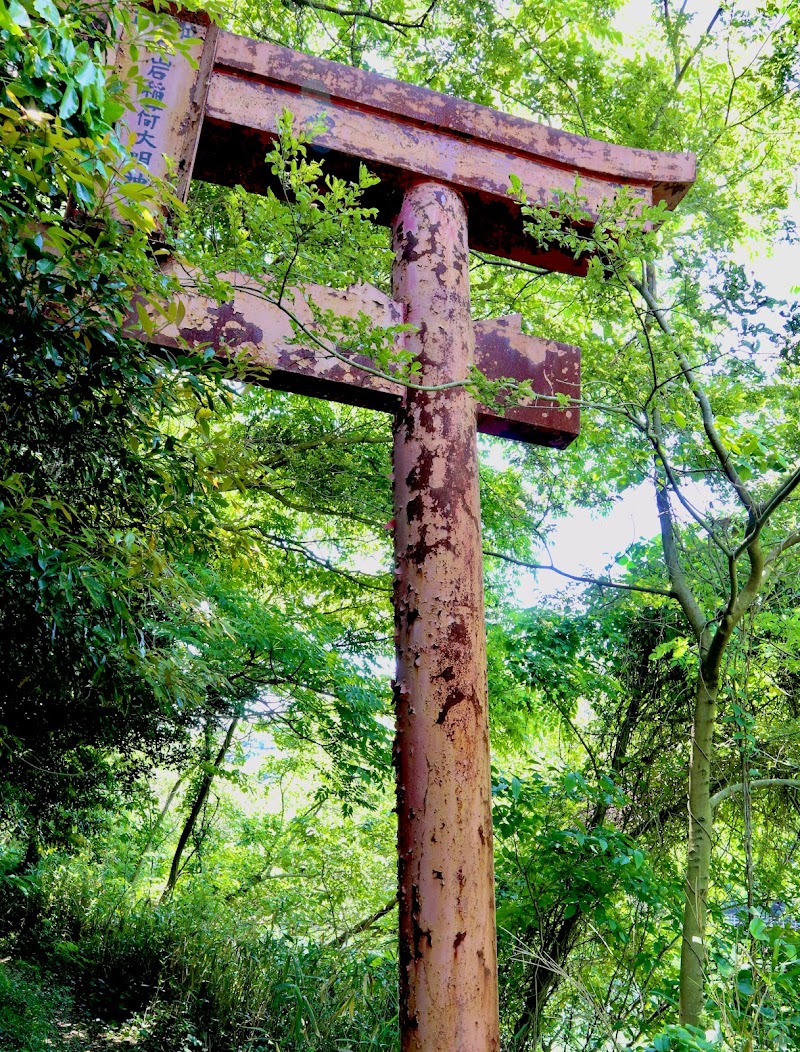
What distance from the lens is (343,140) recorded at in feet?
8.40

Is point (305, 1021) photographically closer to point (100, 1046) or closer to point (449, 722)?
point (100, 1046)

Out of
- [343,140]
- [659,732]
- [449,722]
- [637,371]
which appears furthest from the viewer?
[659,732]

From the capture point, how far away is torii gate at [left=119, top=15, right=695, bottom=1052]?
73.4 inches

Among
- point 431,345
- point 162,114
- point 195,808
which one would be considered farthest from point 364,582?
point 195,808

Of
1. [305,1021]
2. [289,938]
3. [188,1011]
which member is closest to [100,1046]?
[188,1011]

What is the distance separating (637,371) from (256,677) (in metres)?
2.68

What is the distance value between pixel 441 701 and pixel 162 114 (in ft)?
6.59

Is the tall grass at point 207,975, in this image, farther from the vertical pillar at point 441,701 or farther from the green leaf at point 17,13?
the green leaf at point 17,13

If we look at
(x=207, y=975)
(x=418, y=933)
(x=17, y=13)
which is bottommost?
(x=207, y=975)

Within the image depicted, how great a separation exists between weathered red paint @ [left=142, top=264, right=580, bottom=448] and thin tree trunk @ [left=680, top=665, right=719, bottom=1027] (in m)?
1.32

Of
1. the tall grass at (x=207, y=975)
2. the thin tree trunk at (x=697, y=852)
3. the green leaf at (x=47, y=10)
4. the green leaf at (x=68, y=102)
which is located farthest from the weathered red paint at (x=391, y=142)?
the tall grass at (x=207, y=975)

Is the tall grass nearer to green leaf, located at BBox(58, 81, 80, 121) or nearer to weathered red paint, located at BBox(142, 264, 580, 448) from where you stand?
weathered red paint, located at BBox(142, 264, 580, 448)

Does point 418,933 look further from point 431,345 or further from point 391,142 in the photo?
point 391,142

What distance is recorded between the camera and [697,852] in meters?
3.02
